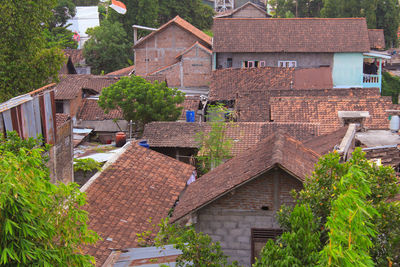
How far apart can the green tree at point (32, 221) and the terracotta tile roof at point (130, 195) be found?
3.12m

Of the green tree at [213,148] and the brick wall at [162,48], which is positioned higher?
the brick wall at [162,48]

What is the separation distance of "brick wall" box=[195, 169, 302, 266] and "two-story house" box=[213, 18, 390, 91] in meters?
25.3

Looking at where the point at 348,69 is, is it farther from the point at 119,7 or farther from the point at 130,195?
the point at 130,195

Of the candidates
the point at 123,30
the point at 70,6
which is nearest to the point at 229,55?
the point at 123,30

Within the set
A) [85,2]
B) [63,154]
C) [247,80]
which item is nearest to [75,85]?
[247,80]

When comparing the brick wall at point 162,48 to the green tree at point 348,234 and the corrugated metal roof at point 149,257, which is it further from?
the green tree at point 348,234

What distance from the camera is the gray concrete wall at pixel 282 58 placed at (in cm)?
3434

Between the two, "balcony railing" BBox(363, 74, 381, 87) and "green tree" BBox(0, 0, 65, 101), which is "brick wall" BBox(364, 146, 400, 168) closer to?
"green tree" BBox(0, 0, 65, 101)

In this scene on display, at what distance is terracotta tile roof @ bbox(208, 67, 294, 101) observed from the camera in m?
28.2

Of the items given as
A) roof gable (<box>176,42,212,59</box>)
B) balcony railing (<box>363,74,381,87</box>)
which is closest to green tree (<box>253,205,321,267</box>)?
roof gable (<box>176,42,212,59</box>)

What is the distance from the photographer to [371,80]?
34531mm

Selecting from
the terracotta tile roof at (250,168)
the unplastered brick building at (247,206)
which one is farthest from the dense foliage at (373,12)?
the unplastered brick building at (247,206)

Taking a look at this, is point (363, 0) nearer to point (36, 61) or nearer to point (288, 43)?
point (288, 43)

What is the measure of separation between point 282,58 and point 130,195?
24052mm
